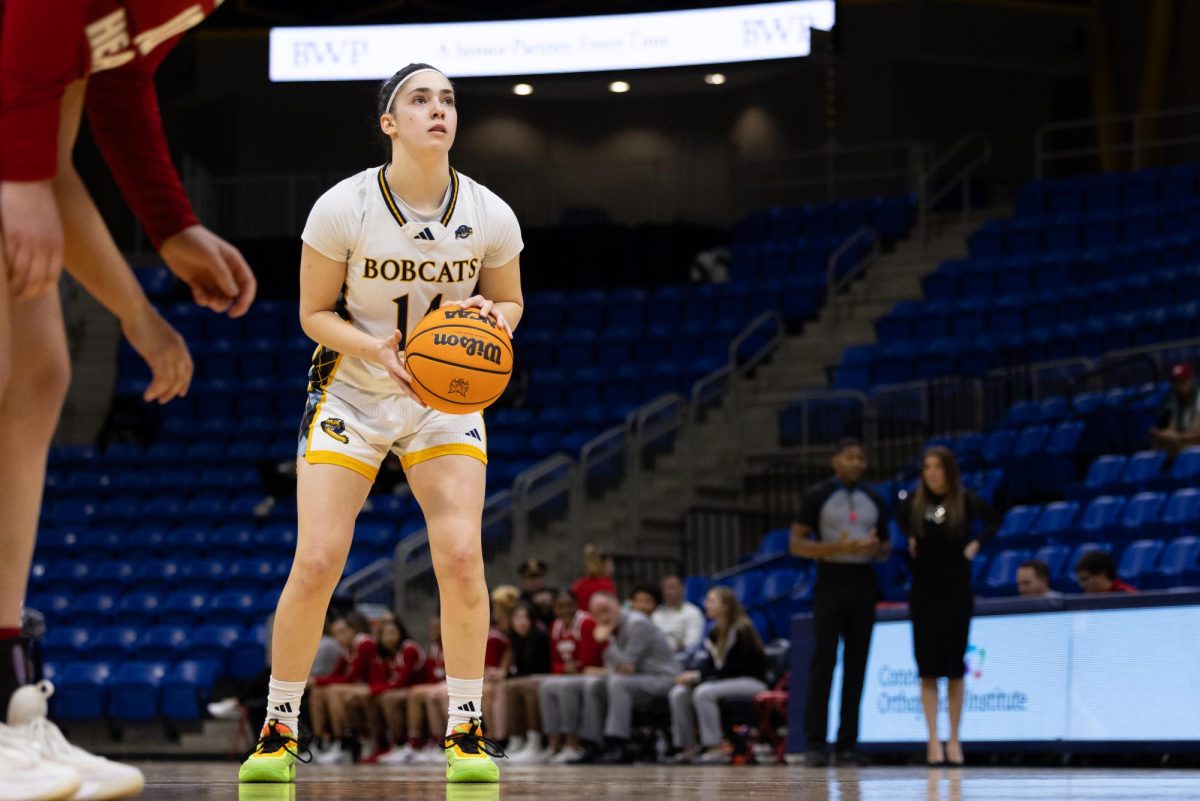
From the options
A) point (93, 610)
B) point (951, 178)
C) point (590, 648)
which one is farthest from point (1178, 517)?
point (951, 178)

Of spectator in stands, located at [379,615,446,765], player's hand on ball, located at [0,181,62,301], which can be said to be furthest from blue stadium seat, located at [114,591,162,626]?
player's hand on ball, located at [0,181,62,301]

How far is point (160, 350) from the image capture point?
3.12 meters

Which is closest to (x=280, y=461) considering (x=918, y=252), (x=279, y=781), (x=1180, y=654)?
(x=918, y=252)

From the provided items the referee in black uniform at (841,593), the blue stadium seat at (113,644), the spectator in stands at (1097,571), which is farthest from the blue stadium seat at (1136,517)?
the blue stadium seat at (113,644)

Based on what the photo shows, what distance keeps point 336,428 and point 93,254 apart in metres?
2.12

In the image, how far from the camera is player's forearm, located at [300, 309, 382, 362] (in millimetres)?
4965

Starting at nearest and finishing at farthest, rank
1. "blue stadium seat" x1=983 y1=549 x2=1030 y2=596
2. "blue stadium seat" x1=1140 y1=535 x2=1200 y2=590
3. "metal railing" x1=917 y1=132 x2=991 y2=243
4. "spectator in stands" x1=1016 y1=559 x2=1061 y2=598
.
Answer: "spectator in stands" x1=1016 y1=559 x2=1061 y2=598, "blue stadium seat" x1=1140 y1=535 x2=1200 y2=590, "blue stadium seat" x1=983 y1=549 x2=1030 y2=596, "metal railing" x1=917 y1=132 x2=991 y2=243

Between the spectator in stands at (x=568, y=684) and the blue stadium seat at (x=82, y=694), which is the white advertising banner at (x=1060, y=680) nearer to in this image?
the spectator in stands at (x=568, y=684)

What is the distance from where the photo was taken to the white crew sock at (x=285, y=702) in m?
5.11

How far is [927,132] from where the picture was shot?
24297 millimetres

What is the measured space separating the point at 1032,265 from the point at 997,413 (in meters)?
2.48

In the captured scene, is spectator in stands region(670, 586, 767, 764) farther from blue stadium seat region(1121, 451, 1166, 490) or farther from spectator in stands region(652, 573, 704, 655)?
blue stadium seat region(1121, 451, 1166, 490)

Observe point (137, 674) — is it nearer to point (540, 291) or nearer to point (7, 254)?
point (540, 291)

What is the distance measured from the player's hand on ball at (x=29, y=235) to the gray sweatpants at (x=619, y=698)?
9.99 meters
